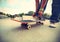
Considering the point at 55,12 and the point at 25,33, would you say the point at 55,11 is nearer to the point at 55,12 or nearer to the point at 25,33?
the point at 55,12

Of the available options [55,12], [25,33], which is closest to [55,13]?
[55,12]

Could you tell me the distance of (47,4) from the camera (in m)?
1.36

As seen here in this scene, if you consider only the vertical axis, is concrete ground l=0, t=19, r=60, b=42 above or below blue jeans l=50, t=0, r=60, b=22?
below

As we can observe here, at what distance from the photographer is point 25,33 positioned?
1314 mm

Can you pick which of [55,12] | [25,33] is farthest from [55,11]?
[25,33]

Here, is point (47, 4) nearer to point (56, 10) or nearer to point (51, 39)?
point (56, 10)

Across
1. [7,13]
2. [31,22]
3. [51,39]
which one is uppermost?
[7,13]

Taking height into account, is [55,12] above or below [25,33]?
above

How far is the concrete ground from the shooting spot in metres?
1.29

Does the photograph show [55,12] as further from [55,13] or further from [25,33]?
[25,33]

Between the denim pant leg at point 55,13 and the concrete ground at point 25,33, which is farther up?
the denim pant leg at point 55,13

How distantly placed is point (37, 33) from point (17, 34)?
222mm

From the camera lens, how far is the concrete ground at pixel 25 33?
51.0 inches

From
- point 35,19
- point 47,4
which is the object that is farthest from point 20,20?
point 47,4
